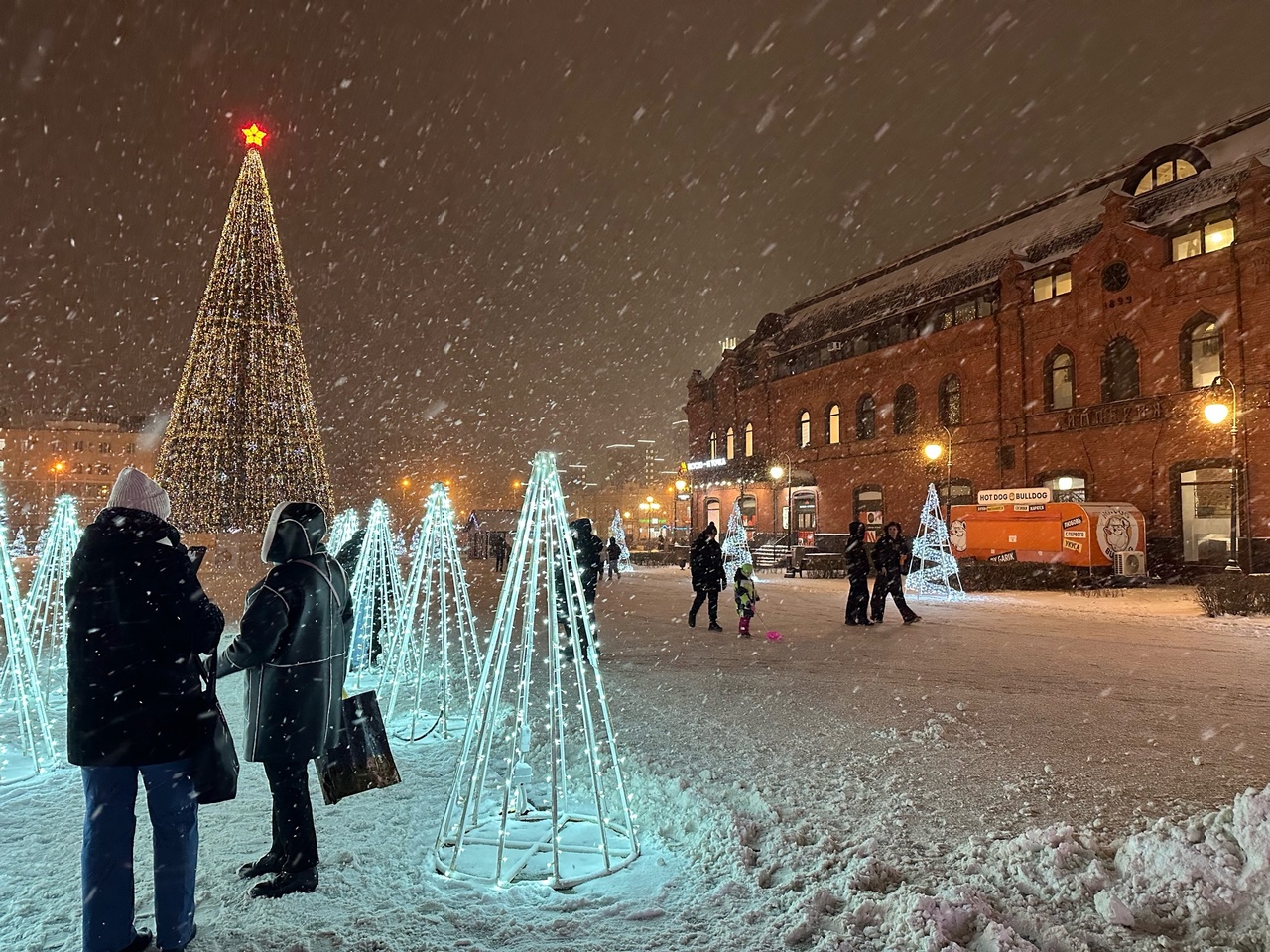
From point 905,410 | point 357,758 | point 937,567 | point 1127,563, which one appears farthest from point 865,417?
point 357,758

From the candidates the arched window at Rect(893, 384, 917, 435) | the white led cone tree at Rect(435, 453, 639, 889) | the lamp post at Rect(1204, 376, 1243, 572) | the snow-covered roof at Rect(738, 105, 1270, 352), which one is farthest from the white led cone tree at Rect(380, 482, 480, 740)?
the arched window at Rect(893, 384, 917, 435)

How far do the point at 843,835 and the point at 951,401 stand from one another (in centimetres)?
2793

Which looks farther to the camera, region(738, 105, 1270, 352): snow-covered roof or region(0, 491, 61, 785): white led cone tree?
region(738, 105, 1270, 352): snow-covered roof

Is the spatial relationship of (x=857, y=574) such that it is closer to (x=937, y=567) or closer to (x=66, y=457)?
(x=937, y=567)

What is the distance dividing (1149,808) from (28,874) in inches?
248

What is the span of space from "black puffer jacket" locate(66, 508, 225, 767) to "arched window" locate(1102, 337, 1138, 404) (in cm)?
2649

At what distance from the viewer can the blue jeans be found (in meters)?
3.09

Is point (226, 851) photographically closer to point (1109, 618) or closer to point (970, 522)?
point (1109, 618)

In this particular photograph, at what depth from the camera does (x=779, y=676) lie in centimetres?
902

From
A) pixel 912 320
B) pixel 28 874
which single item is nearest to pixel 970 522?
pixel 912 320

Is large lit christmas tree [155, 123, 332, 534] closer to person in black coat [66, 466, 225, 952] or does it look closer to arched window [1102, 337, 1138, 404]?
person in black coat [66, 466, 225, 952]

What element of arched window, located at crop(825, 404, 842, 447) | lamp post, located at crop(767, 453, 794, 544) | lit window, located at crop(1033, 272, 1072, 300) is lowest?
lamp post, located at crop(767, 453, 794, 544)

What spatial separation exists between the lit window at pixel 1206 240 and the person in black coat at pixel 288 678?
25.7 metres

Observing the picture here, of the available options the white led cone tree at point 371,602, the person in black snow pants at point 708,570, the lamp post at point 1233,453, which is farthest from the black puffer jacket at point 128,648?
the lamp post at point 1233,453
